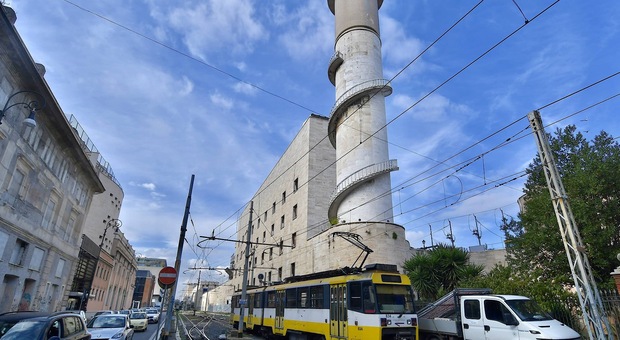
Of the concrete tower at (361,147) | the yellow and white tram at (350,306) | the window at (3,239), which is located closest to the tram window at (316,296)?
the yellow and white tram at (350,306)

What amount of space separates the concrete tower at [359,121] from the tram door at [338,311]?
44.3 ft

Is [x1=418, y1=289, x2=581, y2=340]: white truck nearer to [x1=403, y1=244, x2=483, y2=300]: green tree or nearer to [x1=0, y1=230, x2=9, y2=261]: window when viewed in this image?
[x1=403, y1=244, x2=483, y2=300]: green tree

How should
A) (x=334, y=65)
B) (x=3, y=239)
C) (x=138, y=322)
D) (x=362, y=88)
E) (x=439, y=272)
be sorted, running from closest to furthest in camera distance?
(x=3, y=239), (x=439, y=272), (x=138, y=322), (x=362, y=88), (x=334, y=65)

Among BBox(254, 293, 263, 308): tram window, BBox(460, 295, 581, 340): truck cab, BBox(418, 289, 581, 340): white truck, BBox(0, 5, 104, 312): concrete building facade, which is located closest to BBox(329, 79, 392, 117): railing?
BBox(254, 293, 263, 308): tram window

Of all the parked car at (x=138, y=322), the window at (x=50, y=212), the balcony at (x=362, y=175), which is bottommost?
the parked car at (x=138, y=322)

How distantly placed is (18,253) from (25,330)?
13.1 m

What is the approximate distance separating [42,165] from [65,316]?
13.4 meters

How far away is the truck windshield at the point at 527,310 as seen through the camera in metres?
9.35

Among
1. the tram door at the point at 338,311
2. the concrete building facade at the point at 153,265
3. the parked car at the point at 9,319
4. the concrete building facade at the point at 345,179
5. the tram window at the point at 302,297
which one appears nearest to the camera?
the parked car at the point at 9,319

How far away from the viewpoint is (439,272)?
20.0 m

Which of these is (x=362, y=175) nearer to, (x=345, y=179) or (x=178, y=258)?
(x=345, y=179)

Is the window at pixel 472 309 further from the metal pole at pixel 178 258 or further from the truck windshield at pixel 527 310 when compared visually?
the metal pole at pixel 178 258

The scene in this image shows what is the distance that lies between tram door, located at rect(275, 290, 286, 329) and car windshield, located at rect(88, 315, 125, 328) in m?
6.93

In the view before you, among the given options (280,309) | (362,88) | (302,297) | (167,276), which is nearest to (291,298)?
(302,297)
